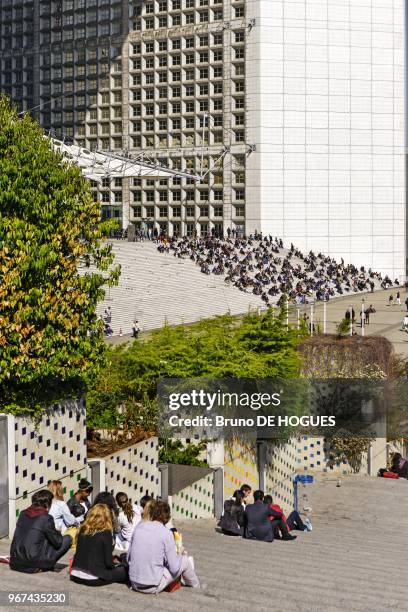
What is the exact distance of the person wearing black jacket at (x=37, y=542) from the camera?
33.6ft

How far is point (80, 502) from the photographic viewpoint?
1312cm

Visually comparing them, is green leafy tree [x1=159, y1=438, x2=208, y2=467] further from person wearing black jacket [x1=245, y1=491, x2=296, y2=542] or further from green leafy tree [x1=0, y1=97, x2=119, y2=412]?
person wearing black jacket [x1=245, y1=491, x2=296, y2=542]

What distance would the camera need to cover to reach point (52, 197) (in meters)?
20.4

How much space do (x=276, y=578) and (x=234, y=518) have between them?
4622 millimetres

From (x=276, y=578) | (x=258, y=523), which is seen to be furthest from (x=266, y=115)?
(x=276, y=578)

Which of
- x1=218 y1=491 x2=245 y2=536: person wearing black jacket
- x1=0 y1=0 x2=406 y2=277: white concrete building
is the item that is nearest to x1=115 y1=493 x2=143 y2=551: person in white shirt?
x1=218 y1=491 x2=245 y2=536: person wearing black jacket

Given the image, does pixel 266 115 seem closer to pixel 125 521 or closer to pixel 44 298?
pixel 44 298

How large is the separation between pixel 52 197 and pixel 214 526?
27.9 ft

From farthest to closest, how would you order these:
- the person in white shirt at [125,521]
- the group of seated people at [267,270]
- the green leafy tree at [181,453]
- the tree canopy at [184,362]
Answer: the group of seated people at [267,270] < the tree canopy at [184,362] < the green leafy tree at [181,453] < the person in white shirt at [125,521]

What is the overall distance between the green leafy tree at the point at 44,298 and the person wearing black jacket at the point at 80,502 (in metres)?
1.75

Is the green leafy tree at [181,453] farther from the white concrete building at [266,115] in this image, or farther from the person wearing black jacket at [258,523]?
the white concrete building at [266,115]

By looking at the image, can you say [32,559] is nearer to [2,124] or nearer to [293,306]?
[2,124]

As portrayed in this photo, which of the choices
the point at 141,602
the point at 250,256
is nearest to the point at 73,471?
the point at 141,602

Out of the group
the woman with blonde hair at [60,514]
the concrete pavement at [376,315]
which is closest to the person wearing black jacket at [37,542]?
the woman with blonde hair at [60,514]
